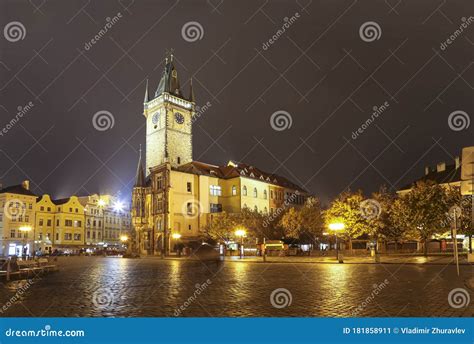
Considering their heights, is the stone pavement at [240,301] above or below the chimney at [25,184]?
below

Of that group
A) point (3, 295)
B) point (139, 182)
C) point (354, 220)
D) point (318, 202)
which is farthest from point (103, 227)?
point (3, 295)

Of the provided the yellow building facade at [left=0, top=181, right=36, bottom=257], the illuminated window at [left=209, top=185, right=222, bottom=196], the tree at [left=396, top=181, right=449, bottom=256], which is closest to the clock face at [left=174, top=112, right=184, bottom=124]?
the illuminated window at [left=209, top=185, right=222, bottom=196]

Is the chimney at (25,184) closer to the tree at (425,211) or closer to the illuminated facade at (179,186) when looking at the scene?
the illuminated facade at (179,186)

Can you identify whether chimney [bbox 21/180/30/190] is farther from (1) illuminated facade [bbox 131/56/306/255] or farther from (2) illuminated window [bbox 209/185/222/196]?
(2) illuminated window [bbox 209/185/222/196]

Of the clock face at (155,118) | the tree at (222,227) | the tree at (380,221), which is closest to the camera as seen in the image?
the tree at (380,221)

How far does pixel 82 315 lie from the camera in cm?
936

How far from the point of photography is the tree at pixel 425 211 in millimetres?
47156

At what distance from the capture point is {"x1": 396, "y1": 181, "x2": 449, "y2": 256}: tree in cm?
4716

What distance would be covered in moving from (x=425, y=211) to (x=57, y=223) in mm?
71446

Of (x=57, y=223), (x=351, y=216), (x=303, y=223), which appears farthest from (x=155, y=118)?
(x=351, y=216)

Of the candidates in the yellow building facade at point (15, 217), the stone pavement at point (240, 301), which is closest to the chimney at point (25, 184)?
the yellow building facade at point (15, 217)

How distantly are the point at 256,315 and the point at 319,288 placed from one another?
5.82 metres

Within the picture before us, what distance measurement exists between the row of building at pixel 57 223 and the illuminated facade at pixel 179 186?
5.73 metres
